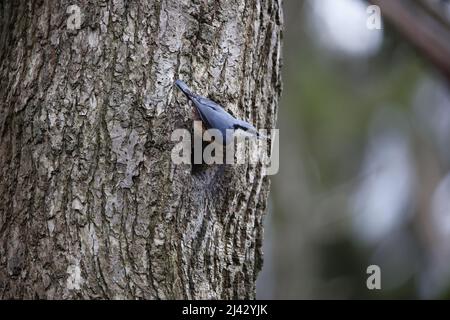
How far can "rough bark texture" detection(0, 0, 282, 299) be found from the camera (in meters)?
2.40

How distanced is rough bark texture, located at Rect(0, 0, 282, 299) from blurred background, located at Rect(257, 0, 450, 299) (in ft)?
20.7

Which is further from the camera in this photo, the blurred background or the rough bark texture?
the blurred background

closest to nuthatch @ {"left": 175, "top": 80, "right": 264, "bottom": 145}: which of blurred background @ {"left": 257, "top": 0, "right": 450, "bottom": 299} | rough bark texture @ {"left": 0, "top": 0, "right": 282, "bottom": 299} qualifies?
rough bark texture @ {"left": 0, "top": 0, "right": 282, "bottom": 299}

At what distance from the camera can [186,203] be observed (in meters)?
2.46

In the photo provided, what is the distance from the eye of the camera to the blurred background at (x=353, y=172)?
Answer: 9195mm

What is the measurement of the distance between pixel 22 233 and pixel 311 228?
7.39 metres

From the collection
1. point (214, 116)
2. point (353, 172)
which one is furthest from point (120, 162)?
point (353, 172)

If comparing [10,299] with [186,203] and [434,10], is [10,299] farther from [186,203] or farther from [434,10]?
[434,10]

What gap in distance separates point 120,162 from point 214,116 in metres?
0.33

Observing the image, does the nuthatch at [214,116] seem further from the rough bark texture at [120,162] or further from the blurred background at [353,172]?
the blurred background at [353,172]

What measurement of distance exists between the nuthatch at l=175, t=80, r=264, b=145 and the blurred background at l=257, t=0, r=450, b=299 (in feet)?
21.1

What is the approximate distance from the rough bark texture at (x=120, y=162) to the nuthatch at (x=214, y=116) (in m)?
0.04

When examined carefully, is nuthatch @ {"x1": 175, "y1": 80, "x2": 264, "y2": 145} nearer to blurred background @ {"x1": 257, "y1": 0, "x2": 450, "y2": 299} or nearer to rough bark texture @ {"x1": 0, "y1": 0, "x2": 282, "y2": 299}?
rough bark texture @ {"x1": 0, "y1": 0, "x2": 282, "y2": 299}

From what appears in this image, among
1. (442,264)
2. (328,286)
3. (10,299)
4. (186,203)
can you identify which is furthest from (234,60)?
(328,286)
